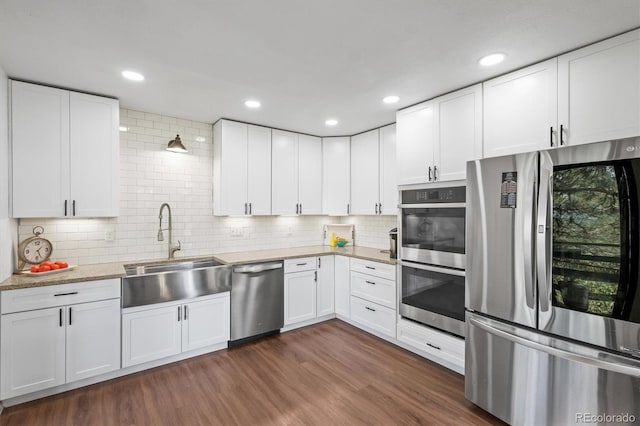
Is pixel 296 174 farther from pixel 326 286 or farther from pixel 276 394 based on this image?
pixel 276 394

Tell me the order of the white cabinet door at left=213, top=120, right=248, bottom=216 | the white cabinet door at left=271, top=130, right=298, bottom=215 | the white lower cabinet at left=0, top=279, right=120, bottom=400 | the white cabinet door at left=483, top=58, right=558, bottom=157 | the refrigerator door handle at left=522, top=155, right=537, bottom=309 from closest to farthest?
the refrigerator door handle at left=522, top=155, right=537, bottom=309
the white cabinet door at left=483, top=58, right=558, bottom=157
the white lower cabinet at left=0, top=279, right=120, bottom=400
the white cabinet door at left=213, top=120, right=248, bottom=216
the white cabinet door at left=271, top=130, right=298, bottom=215

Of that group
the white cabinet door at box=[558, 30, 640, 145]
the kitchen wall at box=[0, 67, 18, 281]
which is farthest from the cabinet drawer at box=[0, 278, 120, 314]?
the white cabinet door at box=[558, 30, 640, 145]

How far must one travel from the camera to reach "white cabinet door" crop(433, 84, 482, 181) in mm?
2602

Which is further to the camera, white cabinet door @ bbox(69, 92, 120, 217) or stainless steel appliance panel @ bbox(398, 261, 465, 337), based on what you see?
white cabinet door @ bbox(69, 92, 120, 217)

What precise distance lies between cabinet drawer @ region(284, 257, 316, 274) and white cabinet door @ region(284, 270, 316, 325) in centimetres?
5

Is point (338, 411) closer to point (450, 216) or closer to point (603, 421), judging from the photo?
point (603, 421)

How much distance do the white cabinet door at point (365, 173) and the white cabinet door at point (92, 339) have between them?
2952 mm

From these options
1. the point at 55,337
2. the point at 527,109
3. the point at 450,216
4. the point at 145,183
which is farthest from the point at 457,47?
the point at 55,337

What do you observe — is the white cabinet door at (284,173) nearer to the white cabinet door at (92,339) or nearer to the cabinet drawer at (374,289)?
the cabinet drawer at (374,289)

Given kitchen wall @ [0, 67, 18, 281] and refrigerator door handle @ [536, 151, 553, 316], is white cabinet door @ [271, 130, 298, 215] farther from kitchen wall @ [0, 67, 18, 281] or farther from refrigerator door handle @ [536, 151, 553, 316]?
refrigerator door handle @ [536, 151, 553, 316]

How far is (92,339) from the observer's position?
257 cm

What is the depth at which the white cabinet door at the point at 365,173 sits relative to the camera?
4.01 m

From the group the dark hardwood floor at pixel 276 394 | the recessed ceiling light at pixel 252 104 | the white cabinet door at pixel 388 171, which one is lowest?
the dark hardwood floor at pixel 276 394

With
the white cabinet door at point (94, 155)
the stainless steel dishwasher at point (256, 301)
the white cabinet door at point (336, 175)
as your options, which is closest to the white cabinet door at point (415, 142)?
the white cabinet door at point (336, 175)
